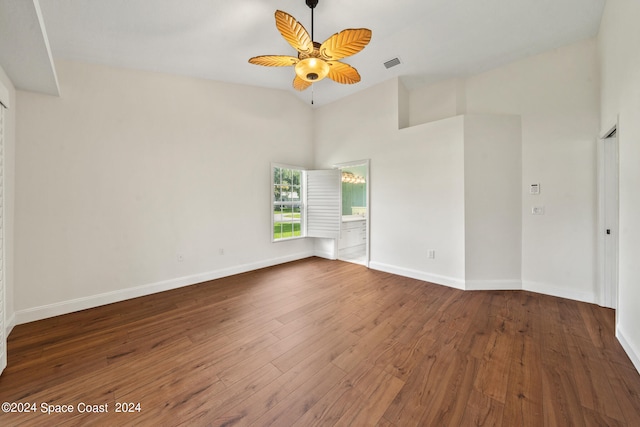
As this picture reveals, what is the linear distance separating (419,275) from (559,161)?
2.27 meters

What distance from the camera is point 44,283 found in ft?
8.34

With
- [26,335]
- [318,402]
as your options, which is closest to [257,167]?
[26,335]

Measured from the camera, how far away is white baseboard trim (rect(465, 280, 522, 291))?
3238mm

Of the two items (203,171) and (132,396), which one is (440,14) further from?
(132,396)

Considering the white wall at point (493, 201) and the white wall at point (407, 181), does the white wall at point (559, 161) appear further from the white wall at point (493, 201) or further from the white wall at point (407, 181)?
the white wall at point (407, 181)

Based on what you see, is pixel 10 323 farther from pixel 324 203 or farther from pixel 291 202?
pixel 324 203

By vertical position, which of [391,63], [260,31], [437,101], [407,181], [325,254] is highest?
[391,63]

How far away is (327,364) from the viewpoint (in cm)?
177

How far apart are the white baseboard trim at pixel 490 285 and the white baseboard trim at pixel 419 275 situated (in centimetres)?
11

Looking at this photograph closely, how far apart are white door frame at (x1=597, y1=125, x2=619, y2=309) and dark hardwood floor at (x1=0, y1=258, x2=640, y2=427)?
0.24 meters

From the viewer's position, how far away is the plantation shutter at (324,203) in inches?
183

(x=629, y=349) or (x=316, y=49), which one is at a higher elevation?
(x=316, y=49)

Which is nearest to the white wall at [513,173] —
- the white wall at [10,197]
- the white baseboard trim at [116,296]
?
the white baseboard trim at [116,296]

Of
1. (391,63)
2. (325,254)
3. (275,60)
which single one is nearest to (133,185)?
(275,60)
